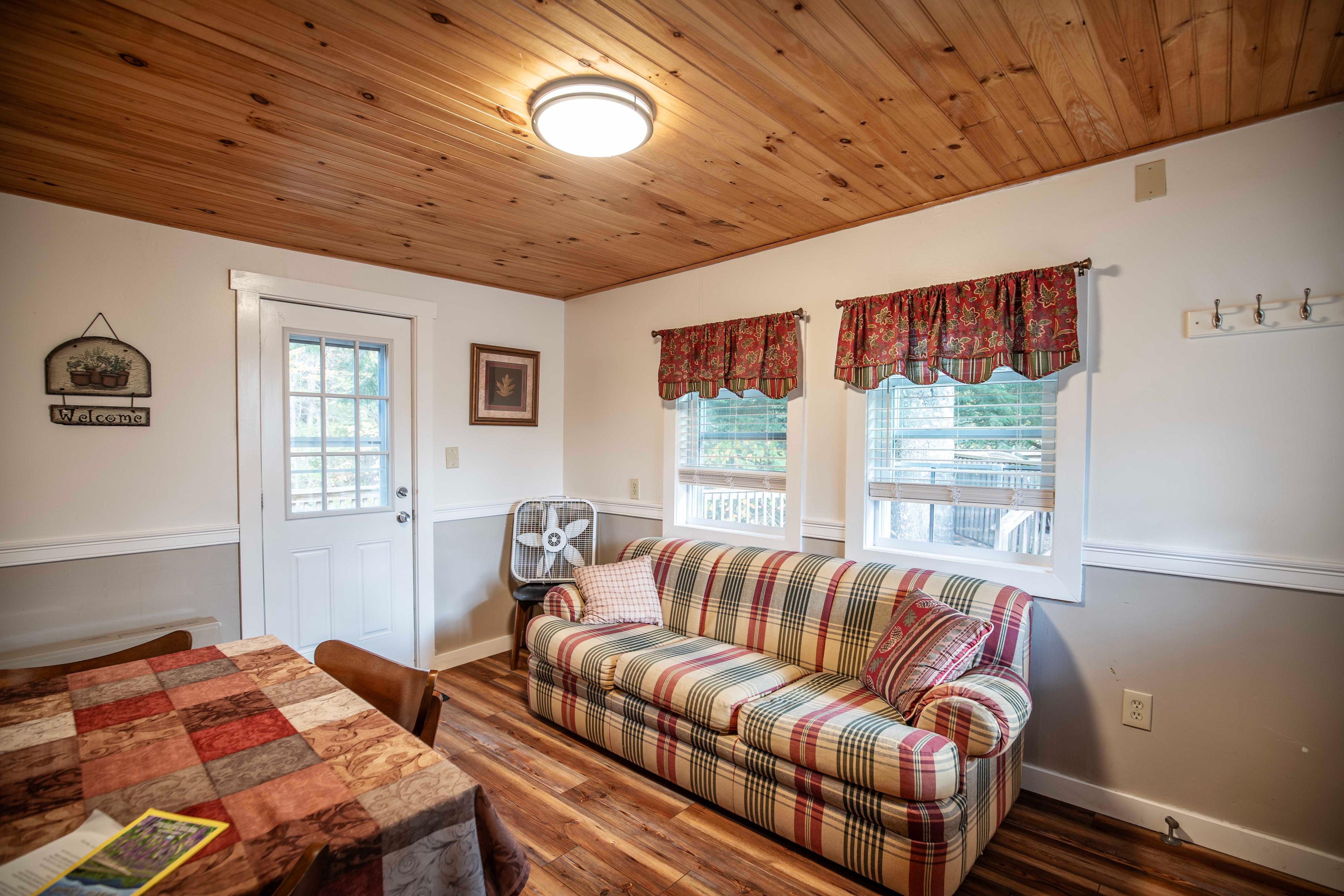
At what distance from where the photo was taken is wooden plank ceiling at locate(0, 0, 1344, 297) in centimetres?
150

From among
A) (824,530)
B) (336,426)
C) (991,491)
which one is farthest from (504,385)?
(991,491)

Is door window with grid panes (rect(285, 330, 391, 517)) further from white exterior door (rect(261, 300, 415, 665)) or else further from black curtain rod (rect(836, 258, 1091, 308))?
black curtain rod (rect(836, 258, 1091, 308))

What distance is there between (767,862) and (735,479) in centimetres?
182

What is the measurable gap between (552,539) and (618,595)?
99 cm

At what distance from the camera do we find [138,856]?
0.99m

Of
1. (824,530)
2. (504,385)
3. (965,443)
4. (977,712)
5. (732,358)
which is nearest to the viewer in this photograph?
(977,712)

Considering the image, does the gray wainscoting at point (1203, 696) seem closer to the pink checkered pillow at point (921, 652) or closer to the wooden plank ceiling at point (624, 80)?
the pink checkered pillow at point (921, 652)

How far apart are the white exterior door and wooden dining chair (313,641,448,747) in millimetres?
1629

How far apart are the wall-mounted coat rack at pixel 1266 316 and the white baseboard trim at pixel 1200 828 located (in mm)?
1600

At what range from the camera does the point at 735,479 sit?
347 cm

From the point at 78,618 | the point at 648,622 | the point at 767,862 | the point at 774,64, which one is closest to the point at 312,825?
the point at 767,862

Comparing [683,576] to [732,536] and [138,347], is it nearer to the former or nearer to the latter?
[732,536]

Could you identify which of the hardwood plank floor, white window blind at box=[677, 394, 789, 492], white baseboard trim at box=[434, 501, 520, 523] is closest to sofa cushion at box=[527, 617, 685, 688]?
the hardwood plank floor

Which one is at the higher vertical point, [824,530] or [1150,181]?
[1150,181]
